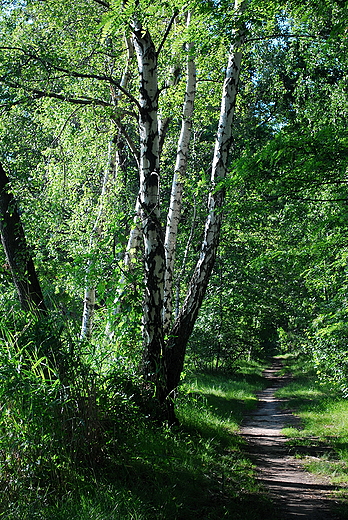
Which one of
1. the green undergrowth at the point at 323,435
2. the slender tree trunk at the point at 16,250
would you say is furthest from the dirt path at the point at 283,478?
the slender tree trunk at the point at 16,250

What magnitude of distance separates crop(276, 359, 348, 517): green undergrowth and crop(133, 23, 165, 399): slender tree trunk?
2.46m

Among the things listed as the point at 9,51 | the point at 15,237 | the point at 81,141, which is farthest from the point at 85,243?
the point at 15,237

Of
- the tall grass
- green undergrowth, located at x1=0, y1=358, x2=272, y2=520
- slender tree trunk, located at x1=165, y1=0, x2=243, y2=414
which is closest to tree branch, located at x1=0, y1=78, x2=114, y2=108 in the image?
slender tree trunk, located at x1=165, y1=0, x2=243, y2=414

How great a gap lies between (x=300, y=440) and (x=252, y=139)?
1252cm

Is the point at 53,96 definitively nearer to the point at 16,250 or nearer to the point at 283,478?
the point at 16,250

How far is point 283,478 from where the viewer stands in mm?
5539

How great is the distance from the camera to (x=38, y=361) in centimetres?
388

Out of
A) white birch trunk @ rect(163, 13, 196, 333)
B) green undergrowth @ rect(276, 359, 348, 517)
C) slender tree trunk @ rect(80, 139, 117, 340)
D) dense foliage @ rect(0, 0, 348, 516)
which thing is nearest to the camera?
dense foliage @ rect(0, 0, 348, 516)

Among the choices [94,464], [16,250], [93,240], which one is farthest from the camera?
[93,240]

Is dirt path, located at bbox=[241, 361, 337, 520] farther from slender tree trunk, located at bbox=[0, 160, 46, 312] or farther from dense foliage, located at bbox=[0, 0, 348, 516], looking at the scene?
slender tree trunk, located at bbox=[0, 160, 46, 312]

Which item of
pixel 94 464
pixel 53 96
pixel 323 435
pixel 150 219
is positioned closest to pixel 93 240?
pixel 53 96

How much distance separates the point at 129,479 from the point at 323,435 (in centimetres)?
540

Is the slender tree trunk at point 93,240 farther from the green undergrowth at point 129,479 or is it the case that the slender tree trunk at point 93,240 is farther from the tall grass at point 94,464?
the tall grass at point 94,464

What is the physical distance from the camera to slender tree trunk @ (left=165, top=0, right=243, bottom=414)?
637 cm
